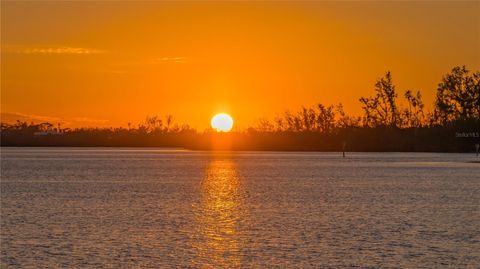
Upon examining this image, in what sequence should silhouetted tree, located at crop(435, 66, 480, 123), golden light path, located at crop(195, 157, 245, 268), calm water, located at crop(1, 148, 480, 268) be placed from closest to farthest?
calm water, located at crop(1, 148, 480, 268) < golden light path, located at crop(195, 157, 245, 268) < silhouetted tree, located at crop(435, 66, 480, 123)

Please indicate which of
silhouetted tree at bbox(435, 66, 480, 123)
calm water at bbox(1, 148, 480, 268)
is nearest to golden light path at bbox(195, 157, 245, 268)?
calm water at bbox(1, 148, 480, 268)

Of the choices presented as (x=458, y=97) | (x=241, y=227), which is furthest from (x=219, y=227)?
(x=458, y=97)

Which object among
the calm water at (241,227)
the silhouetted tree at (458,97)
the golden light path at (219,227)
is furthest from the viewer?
the silhouetted tree at (458,97)

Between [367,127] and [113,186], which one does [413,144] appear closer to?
[367,127]

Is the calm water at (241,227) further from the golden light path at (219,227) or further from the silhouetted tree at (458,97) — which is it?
the silhouetted tree at (458,97)

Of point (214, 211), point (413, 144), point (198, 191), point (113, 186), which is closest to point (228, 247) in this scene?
point (214, 211)

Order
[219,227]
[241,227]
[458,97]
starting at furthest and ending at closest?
[458,97] → [219,227] → [241,227]

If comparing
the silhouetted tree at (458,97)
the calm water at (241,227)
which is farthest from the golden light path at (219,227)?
the silhouetted tree at (458,97)

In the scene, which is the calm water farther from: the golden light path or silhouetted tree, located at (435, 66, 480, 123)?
silhouetted tree, located at (435, 66, 480, 123)

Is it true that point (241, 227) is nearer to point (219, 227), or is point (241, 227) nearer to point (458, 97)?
point (219, 227)

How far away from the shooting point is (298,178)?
A: 60.9 metres

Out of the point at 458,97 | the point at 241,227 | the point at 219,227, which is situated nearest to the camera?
the point at 241,227

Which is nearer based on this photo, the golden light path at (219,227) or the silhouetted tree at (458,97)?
the golden light path at (219,227)

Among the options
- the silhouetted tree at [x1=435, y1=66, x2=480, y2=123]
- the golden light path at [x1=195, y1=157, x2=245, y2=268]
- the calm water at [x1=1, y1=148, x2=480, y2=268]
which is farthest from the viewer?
the silhouetted tree at [x1=435, y1=66, x2=480, y2=123]
